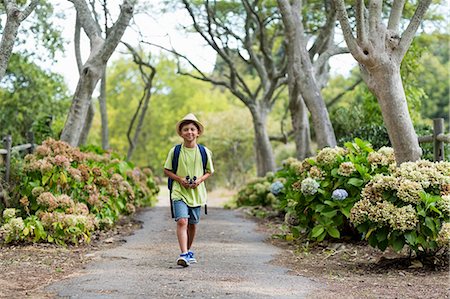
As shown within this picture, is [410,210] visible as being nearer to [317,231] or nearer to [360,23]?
[317,231]

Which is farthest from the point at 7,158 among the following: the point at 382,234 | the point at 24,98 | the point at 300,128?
the point at 24,98

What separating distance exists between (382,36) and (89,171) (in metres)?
5.26

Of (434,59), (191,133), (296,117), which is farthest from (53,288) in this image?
(434,59)

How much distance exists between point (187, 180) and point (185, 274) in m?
1.15

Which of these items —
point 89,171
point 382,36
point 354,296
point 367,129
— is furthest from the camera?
point 367,129

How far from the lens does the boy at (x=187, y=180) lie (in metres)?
7.36

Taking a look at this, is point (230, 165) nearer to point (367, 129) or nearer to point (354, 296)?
point (367, 129)

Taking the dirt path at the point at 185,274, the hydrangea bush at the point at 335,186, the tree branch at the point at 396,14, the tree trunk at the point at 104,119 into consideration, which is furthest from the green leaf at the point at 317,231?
the tree trunk at the point at 104,119

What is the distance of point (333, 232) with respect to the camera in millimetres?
8734

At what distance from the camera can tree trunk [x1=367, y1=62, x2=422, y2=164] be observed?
797 centimetres

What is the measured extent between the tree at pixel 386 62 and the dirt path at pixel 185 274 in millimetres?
2178

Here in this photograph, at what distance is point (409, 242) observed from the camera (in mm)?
6547

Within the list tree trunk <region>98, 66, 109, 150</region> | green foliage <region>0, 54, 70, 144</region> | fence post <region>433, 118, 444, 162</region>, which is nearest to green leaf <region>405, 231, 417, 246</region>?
fence post <region>433, 118, 444, 162</region>

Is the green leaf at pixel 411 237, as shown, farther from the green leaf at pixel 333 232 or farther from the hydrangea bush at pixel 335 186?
the green leaf at pixel 333 232
